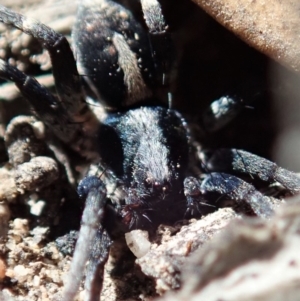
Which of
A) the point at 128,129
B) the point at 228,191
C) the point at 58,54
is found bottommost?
the point at 228,191

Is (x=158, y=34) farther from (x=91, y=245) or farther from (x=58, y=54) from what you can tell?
(x=91, y=245)

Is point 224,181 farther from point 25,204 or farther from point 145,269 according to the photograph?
point 25,204

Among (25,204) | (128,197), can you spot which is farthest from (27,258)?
(128,197)

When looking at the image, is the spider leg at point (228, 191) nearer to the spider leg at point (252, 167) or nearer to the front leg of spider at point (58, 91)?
the spider leg at point (252, 167)

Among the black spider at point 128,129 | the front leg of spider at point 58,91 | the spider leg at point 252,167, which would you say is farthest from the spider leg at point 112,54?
the spider leg at point 252,167

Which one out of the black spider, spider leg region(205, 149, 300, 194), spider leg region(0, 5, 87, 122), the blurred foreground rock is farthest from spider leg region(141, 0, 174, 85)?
the blurred foreground rock

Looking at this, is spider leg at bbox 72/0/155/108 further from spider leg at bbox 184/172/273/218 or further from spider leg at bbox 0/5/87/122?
spider leg at bbox 184/172/273/218

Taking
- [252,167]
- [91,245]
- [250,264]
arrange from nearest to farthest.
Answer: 1. [250,264]
2. [91,245]
3. [252,167]

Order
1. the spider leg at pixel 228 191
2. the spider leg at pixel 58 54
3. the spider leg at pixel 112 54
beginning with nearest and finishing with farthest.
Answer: the spider leg at pixel 228 191, the spider leg at pixel 58 54, the spider leg at pixel 112 54

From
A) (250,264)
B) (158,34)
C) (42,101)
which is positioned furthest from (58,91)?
(250,264)
